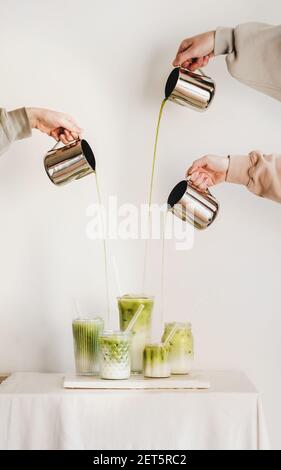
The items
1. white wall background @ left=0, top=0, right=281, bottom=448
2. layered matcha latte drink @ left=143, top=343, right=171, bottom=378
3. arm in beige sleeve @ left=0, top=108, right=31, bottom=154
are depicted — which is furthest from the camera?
white wall background @ left=0, top=0, right=281, bottom=448

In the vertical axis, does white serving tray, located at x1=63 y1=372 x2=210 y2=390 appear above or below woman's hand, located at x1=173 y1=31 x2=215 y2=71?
below

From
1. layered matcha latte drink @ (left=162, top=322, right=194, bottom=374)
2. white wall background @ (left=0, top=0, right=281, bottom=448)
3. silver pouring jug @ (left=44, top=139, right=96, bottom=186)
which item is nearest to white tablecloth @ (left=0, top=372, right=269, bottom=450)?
layered matcha latte drink @ (left=162, top=322, right=194, bottom=374)

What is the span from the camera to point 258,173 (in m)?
1.94

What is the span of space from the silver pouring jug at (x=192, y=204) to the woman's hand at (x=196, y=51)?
339 millimetres

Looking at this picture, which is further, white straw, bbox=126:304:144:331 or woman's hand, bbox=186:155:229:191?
woman's hand, bbox=186:155:229:191

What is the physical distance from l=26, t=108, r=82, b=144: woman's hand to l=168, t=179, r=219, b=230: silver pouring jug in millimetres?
299

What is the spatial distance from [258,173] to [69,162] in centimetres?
49

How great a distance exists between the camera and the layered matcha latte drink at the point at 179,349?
1825 millimetres

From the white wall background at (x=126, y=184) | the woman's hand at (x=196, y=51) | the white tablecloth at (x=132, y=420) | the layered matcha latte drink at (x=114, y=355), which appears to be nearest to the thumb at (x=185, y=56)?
the woman's hand at (x=196, y=51)

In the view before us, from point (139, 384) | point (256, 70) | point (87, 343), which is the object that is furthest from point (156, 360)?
point (256, 70)

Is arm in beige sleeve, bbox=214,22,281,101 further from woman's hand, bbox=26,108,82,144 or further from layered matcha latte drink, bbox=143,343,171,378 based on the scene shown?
layered matcha latte drink, bbox=143,343,171,378

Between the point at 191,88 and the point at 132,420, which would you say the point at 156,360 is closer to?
the point at 132,420

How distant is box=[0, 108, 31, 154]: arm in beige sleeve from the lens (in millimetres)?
1883

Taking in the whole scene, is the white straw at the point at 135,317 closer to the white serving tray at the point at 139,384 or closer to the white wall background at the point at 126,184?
the white serving tray at the point at 139,384
